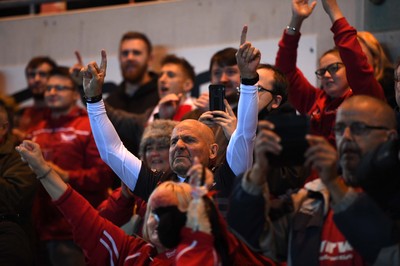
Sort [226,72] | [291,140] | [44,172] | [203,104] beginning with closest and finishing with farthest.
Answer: [291,140]
[44,172]
[203,104]
[226,72]

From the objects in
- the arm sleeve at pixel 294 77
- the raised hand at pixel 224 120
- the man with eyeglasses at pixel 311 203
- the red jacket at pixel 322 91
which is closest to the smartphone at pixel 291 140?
the man with eyeglasses at pixel 311 203

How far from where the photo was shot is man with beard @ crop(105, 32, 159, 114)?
621 cm

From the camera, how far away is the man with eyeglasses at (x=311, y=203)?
3.11m

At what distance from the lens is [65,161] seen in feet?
19.1

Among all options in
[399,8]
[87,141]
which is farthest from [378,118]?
[87,141]

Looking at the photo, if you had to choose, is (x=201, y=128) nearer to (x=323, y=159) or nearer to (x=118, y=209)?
(x=118, y=209)

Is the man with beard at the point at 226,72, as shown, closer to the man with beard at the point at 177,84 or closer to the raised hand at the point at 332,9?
the man with beard at the point at 177,84

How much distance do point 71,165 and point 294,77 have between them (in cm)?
177

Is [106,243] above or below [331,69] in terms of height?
below

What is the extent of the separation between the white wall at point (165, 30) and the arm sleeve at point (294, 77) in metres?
0.79

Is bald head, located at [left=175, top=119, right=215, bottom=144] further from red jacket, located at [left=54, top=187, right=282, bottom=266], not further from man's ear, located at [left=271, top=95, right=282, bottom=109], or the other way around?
red jacket, located at [left=54, top=187, right=282, bottom=266]

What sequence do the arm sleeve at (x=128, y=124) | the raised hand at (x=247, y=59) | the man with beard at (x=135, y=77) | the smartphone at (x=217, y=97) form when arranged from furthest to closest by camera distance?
the man with beard at (x=135, y=77) < the arm sleeve at (x=128, y=124) < the smartphone at (x=217, y=97) < the raised hand at (x=247, y=59)

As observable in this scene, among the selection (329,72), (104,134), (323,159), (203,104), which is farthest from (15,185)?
(323,159)

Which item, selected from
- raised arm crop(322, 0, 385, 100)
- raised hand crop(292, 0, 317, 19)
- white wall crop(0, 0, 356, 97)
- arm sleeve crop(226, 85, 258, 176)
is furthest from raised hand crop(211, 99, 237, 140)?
white wall crop(0, 0, 356, 97)
